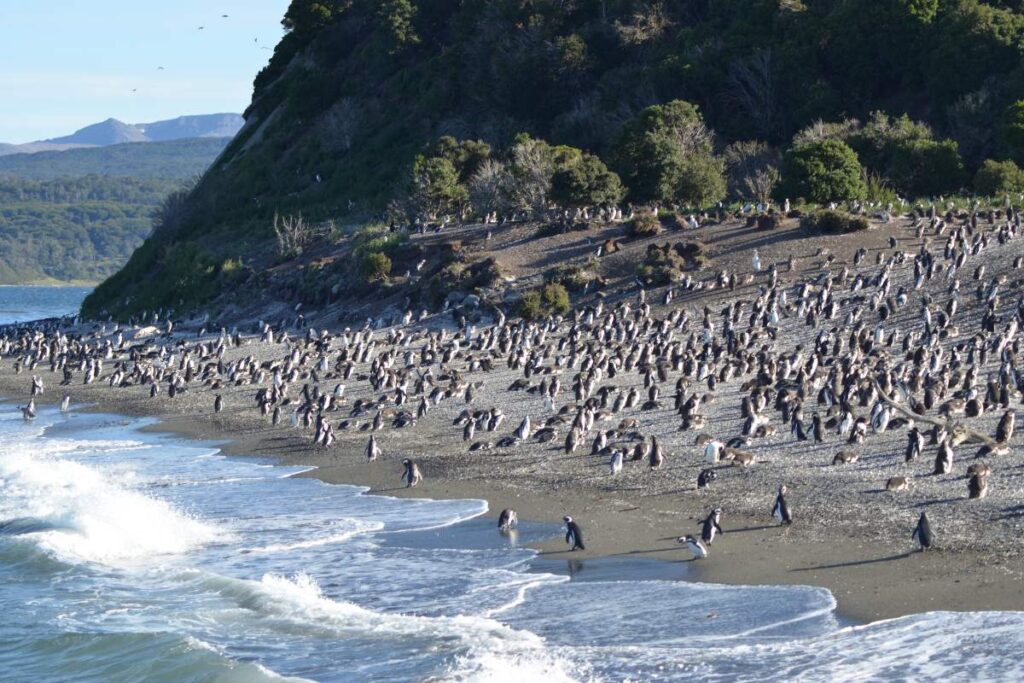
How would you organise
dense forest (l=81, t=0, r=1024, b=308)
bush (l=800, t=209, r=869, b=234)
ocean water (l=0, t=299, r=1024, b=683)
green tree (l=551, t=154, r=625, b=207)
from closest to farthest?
ocean water (l=0, t=299, r=1024, b=683)
bush (l=800, t=209, r=869, b=234)
green tree (l=551, t=154, r=625, b=207)
dense forest (l=81, t=0, r=1024, b=308)

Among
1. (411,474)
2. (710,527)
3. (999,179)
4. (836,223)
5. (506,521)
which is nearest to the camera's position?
(710,527)

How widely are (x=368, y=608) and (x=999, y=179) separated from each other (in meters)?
33.4

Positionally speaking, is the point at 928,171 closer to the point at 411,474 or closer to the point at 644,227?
the point at 644,227

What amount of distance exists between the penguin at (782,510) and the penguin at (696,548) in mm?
1189

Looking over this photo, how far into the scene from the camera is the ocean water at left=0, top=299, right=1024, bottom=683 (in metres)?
11.7

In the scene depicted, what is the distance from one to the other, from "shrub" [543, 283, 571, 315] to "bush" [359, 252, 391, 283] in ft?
28.5

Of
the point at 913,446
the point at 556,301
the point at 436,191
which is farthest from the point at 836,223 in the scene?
the point at 913,446

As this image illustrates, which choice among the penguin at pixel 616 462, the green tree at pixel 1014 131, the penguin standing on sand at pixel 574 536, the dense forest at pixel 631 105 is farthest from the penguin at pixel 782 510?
the green tree at pixel 1014 131

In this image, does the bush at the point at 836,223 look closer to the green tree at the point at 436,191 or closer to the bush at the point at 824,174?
the bush at the point at 824,174

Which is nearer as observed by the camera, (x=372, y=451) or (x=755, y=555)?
(x=755, y=555)

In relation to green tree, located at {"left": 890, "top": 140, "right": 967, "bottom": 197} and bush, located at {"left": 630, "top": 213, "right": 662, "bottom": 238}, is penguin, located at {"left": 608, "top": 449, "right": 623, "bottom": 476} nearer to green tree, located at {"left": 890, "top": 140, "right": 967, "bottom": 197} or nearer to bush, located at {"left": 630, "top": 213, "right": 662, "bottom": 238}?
bush, located at {"left": 630, "top": 213, "right": 662, "bottom": 238}

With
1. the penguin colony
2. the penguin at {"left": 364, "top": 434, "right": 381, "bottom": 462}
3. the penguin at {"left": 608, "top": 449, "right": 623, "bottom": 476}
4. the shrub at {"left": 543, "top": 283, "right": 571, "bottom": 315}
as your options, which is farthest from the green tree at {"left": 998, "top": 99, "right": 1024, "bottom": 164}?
the penguin at {"left": 608, "top": 449, "right": 623, "bottom": 476}

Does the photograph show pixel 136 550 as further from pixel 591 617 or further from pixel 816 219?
pixel 816 219

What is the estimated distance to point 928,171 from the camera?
147 ft
